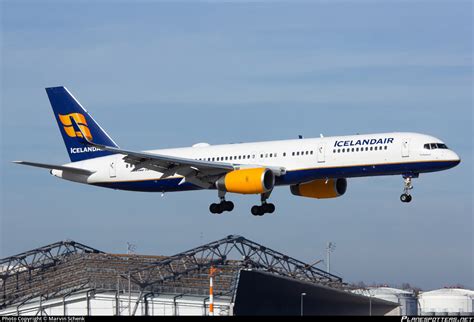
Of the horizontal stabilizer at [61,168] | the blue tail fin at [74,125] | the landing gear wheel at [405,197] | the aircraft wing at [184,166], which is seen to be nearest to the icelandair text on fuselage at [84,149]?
the blue tail fin at [74,125]

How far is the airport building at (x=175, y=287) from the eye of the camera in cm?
10162

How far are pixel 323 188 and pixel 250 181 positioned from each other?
8.36 m

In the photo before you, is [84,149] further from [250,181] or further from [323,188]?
[323,188]

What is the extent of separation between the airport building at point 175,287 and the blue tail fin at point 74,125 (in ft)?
71.5

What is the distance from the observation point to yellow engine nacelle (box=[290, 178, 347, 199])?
76.8m

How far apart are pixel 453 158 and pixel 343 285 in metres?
50.0

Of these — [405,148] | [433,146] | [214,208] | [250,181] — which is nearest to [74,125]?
[214,208]

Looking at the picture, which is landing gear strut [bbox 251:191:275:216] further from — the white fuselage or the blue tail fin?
the blue tail fin

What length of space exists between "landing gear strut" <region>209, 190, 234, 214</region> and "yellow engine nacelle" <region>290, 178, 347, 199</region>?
5374mm

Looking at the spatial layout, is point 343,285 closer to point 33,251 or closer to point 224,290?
point 224,290

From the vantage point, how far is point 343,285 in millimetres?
115625

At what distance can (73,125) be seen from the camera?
86250 mm

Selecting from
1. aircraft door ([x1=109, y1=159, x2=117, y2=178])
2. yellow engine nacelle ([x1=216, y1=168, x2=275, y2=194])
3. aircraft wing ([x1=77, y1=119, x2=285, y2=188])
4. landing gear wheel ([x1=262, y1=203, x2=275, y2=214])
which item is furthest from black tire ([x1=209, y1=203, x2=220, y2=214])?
aircraft door ([x1=109, y1=159, x2=117, y2=178])

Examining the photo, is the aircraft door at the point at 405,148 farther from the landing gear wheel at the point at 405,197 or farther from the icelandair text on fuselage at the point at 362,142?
the landing gear wheel at the point at 405,197
